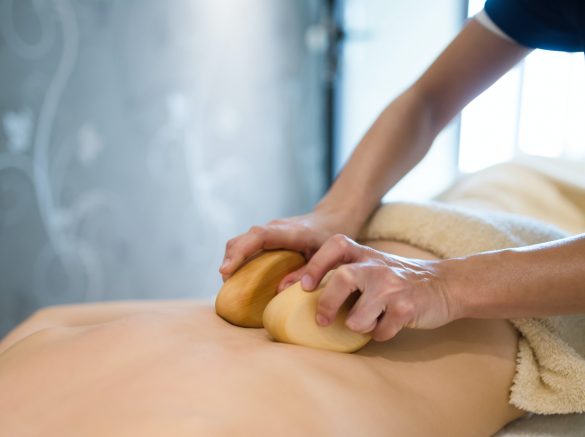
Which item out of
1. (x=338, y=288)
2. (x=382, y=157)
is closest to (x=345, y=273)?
(x=338, y=288)

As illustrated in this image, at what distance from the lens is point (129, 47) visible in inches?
76.5

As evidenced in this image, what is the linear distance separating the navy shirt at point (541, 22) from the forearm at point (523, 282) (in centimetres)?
46

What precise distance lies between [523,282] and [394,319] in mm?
158

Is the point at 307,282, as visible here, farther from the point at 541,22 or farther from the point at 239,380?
the point at 541,22

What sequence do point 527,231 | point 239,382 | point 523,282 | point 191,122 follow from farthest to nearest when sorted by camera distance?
point 191,122 → point 527,231 → point 523,282 → point 239,382

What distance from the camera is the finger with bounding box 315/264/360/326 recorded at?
0.64 m

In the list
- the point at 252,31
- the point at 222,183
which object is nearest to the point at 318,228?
the point at 222,183

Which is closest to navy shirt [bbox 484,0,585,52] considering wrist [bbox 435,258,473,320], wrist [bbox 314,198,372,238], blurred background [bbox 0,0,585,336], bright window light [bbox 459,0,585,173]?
wrist [bbox 314,198,372,238]

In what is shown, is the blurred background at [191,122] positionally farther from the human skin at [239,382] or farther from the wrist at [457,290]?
the wrist at [457,290]

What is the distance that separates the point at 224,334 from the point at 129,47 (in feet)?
4.95

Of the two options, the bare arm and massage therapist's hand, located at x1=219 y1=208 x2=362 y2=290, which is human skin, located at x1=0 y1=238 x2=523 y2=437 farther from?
the bare arm

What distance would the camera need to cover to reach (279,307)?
2.27 feet

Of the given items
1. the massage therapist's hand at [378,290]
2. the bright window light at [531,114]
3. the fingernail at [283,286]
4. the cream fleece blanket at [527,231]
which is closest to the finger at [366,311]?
the massage therapist's hand at [378,290]

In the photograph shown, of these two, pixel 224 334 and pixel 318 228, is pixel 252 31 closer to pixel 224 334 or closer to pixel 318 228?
pixel 318 228
